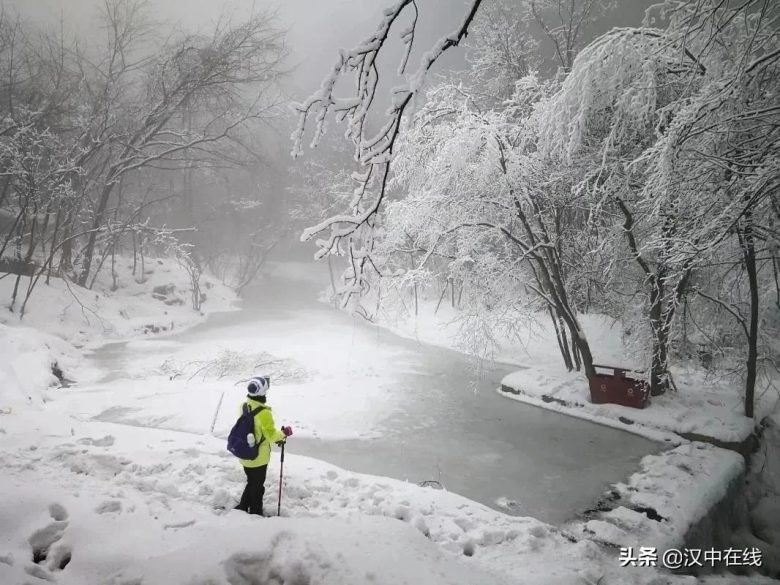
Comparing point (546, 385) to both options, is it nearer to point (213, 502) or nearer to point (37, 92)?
point (213, 502)

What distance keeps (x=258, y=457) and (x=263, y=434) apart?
238mm

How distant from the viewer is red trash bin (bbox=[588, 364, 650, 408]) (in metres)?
9.11

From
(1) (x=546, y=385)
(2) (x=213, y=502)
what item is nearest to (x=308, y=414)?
(2) (x=213, y=502)

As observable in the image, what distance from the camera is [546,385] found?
36.1ft

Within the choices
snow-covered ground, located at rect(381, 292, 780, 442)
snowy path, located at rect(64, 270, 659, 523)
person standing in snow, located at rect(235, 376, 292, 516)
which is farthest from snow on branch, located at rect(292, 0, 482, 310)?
snow-covered ground, located at rect(381, 292, 780, 442)

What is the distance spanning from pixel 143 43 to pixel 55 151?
794 cm

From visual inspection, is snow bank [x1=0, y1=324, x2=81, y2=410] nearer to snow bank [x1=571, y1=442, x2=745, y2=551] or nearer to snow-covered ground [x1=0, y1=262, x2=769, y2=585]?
snow-covered ground [x1=0, y1=262, x2=769, y2=585]

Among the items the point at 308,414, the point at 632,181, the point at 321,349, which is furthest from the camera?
the point at 321,349

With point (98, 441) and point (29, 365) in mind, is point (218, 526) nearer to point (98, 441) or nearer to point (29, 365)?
point (98, 441)

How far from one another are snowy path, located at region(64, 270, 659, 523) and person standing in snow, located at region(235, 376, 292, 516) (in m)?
2.37

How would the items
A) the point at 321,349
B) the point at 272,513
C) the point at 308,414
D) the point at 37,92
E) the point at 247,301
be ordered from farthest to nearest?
1. the point at 247,301
2. the point at 37,92
3. the point at 321,349
4. the point at 308,414
5. the point at 272,513

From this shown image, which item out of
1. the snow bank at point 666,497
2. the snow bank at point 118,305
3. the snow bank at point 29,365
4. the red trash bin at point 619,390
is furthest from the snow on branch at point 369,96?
the snow bank at point 118,305

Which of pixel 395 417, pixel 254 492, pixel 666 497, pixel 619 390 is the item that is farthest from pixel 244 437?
pixel 619 390

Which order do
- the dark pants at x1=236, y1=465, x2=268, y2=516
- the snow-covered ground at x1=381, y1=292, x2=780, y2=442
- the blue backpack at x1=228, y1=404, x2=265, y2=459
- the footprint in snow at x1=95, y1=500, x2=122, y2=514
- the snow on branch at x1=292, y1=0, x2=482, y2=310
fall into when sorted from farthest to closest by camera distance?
1. the snow-covered ground at x1=381, y1=292, x2=780, y2=442
2. the dark pants at x1=236, y1=465, x2=268, y2=516
3. the blue backpack at x1=228, y1=404, x2=265, y2=459
4. the footprint in snow at x1=95, y1=500, x2=122, y2=514
5. the snow on branch at x1=292, y1=0, x2=482, y2=310
